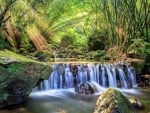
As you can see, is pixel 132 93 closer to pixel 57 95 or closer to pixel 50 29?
pixel 57 95

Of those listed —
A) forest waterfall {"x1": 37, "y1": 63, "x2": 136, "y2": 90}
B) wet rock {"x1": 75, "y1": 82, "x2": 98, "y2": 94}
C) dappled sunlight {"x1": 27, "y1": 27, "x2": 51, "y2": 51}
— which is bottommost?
wet rock {"x1": 75, "y1": 82, "x2": 98, "y2": 94}

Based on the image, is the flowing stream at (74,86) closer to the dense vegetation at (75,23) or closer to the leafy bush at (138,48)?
the leafy bush at (138,48)

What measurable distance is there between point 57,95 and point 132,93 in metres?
2.34

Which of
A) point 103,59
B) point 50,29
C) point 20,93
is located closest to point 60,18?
point 50,29

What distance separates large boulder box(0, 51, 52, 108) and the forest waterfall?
6.78 ft

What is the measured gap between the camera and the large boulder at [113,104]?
5172 mm

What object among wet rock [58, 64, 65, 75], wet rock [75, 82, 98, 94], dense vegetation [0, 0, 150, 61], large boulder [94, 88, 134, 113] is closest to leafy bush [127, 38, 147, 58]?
dense vegetation [0, 0, 150, 61]

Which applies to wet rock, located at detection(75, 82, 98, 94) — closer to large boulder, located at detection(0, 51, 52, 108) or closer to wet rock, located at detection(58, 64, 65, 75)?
wet rock, located at detection(58, 64, 65, 75)

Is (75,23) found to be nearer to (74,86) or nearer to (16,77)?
(74,86)

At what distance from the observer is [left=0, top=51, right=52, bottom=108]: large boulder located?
669cm

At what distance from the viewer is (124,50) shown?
1236 centimetres

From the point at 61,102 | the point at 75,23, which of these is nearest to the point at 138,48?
the point at 75,23

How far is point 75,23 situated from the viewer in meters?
15.5

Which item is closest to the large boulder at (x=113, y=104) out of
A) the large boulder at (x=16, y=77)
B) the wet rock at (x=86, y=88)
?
the large boulder at (x=16, y=77)
